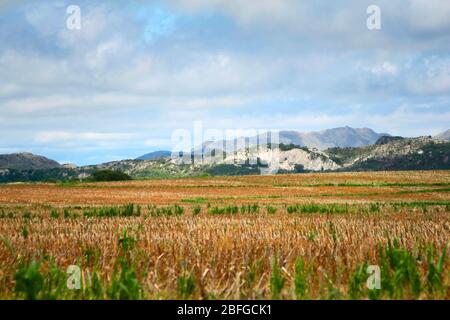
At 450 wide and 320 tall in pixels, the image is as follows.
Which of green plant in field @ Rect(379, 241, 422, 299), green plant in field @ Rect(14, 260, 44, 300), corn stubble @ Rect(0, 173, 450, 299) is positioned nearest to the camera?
green plant in field @ Rect(14, 260, 44, 300)

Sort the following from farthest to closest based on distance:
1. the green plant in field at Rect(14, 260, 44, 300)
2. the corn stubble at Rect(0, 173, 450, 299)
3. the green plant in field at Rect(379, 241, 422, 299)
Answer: the green plant in field at Rect(379, 241, 422, 299), the corn stubble at Rect(0, 173, 450, 299), the green plant in field at Rect(14, 260, 44, 300)

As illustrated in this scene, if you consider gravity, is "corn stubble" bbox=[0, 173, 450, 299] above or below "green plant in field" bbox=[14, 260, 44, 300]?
below

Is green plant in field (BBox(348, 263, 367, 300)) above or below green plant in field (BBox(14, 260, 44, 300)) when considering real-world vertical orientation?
below

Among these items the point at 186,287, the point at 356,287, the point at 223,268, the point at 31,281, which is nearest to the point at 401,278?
the point at 356,287

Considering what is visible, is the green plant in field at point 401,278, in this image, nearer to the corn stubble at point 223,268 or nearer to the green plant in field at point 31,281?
the corn stubble at point 223,268

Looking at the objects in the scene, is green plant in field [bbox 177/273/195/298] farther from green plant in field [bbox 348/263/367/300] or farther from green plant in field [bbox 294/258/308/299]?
green plant in field [bbox 348/263/367/300]

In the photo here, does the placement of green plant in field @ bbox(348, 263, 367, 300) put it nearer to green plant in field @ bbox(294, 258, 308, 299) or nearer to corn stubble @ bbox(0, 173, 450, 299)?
corn stubble @ bbox(0, 173, 450, 299)

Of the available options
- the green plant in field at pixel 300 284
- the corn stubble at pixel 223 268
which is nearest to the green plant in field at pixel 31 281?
the corn stubble at pixel 223 268

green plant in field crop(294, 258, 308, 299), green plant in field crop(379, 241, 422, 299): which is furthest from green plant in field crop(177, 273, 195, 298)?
green plant in field crop(379, 241, 422, 299)

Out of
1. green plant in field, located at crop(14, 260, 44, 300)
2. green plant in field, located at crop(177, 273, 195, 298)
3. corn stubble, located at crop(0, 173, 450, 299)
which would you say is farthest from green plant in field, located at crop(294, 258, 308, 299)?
green plant in field, located at crop(14, 260, 44, 300)

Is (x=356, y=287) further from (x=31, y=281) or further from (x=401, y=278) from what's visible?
(x=31, y=281)

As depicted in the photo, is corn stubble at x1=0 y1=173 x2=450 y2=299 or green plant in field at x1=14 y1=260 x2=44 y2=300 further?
corn stubble at x1=0 y1=173 x2=450 y2=299
